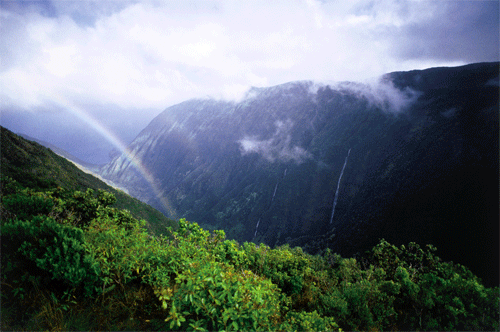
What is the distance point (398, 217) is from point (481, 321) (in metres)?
128

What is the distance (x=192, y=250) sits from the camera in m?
7.37

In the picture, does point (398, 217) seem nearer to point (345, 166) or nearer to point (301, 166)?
point (345, 166)

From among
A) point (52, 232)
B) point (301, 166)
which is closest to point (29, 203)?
point (52, 232)

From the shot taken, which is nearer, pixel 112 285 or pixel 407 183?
pixel 112 285

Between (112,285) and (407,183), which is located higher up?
(407,183)

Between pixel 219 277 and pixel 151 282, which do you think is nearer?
pixel 219 277

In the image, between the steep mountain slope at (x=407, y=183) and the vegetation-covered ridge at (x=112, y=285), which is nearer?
the vegetation-covered ridge at (x=112, y=285)

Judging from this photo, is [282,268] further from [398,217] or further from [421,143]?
[421,143]

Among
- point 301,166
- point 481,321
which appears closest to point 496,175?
point 301,166

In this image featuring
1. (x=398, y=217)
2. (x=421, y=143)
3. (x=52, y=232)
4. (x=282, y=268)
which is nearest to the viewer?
(x=52, y=232)

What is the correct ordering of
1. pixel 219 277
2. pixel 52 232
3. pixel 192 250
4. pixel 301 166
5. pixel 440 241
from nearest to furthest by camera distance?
1. pixel 219 277
2. pixel 52 232
3. pixel 192 250
4. pixel 440 241
5. pixel 301 166

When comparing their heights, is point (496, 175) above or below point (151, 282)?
above

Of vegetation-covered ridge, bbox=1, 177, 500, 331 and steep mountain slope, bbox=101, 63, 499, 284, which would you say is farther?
steep mountain slope, bbox=101, 63, 499, 284

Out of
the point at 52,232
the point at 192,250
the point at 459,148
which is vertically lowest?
the point at 192,250
